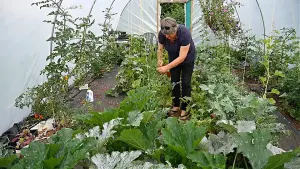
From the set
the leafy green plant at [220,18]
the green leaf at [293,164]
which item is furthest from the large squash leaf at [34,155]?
the leafy green plant at [220,18]

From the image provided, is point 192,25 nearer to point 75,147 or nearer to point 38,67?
point 38,67

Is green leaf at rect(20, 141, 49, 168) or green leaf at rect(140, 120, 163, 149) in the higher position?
green leaf at rect(20, 141, 49, 168)

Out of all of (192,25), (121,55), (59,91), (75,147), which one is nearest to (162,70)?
(59,91)

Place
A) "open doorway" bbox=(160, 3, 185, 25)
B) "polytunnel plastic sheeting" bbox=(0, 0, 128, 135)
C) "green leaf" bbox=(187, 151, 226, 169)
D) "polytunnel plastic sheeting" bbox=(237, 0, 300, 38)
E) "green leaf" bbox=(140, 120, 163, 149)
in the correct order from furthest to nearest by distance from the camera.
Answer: "open doorway" bbox=(160, 3, 185, 25) → "polytunnel plastic sheeting" bbox=(237, 0, 300, 38) → "polytunnel plastic sheeting" bbox=(0, 0, 128, 135) → "green leaf" bbox=(140, 120, 163, 149) → "green leaf" bbox=(187, 151, 226, 169)

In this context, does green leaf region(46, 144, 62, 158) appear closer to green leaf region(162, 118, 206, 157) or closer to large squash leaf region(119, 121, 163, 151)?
large squash leaf region(119, 121, 163, 151)

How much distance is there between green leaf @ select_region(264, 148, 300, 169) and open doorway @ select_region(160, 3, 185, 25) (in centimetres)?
750

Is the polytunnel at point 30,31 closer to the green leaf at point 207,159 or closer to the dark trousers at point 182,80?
the dark trousers at point 182,80

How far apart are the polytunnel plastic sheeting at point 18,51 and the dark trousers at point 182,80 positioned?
71.2 inches

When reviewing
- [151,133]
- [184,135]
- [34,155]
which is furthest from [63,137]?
[184,135]

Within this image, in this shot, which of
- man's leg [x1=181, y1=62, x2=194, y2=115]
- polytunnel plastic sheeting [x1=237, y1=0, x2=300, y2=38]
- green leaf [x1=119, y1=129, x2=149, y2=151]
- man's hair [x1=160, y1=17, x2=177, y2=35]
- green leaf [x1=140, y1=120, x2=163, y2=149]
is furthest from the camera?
polytunnel plastic sheeting [x1=237, y1=0, x2=300, y2=38]

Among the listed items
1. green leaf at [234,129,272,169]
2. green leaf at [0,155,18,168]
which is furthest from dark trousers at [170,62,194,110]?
green leaf at [0,155,18,168]

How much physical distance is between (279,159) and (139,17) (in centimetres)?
632

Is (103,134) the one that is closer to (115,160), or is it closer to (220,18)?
(115,160)

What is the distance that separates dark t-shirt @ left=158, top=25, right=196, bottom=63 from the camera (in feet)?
12.5
